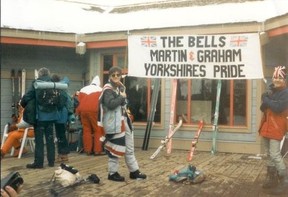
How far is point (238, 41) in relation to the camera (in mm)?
2930

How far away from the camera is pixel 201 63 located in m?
3.16

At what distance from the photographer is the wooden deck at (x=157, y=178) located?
2.53 meters

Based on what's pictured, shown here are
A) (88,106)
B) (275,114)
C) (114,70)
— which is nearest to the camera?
(88,106)

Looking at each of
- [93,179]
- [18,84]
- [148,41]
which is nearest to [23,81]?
[18,84]

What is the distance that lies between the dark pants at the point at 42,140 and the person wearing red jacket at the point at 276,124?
1669mm

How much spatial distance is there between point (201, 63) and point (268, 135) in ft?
2.54

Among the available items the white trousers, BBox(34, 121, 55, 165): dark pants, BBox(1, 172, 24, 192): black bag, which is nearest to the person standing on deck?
the white trousers

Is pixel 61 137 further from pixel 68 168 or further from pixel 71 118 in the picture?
pixel 68 168

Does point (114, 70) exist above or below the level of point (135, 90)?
above

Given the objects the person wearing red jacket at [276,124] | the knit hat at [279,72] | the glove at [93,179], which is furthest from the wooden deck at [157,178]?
the knit hat at [279,72]

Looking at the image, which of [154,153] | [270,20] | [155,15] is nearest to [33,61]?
[155,15]

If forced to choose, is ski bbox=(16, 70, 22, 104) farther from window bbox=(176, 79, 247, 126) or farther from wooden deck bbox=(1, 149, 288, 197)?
window bbox=(176, 79, 247, 126)

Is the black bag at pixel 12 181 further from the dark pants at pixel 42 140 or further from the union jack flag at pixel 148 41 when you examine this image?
the union jack flag at pixel 148 41

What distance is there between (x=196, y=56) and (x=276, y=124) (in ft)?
2.70
